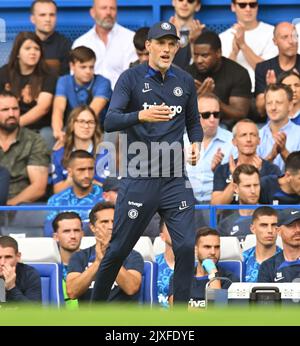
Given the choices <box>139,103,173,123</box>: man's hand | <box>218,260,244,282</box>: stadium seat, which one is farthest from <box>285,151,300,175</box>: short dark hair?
<box>139,103,173,123</box>: man's hand

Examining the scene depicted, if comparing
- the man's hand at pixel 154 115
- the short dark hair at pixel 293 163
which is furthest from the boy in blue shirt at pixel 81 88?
the man's hand at pixel 154 115

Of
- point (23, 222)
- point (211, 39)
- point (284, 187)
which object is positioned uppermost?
point (211, 39)

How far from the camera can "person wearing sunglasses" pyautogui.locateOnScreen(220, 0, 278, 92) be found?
1372cm

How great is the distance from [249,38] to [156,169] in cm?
473

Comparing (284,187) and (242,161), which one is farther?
(242,161)

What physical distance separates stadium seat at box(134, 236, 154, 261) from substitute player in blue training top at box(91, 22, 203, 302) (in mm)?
1469

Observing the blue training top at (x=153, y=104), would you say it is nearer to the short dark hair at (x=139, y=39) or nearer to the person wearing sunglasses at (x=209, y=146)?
the person wearing sunglasses at (x=209, y=146)

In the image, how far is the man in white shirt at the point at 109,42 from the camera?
547 inches

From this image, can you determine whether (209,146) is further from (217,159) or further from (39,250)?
(39,250)

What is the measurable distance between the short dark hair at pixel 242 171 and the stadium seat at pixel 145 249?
1.54 metres

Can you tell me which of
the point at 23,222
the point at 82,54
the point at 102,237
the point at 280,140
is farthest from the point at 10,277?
the point at 82,54

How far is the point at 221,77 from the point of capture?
13.4 m

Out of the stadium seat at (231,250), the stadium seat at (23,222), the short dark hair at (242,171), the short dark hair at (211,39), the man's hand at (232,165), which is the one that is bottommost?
the stadium seat at (231,250)

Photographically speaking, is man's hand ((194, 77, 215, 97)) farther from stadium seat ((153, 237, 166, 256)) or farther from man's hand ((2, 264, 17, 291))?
man's hand ((2, 264, 17, 291))
